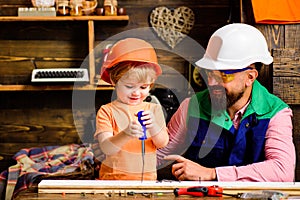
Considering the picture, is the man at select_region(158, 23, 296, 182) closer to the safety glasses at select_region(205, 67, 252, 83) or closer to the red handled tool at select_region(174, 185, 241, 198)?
the safety glasses at select_region(205, 67, 252, 83)

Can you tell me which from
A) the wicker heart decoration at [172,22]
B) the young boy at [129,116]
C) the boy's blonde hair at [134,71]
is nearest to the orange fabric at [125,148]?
the young boy at [129,116]

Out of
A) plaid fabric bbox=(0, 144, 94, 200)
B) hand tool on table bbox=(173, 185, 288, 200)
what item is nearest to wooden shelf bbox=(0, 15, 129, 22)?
plaid fabric bbox=(0, 144, 94, 200)

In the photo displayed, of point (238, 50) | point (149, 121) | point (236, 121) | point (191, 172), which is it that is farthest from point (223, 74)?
point (149, 121)

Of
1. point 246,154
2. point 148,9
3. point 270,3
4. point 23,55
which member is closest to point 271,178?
point 246,154

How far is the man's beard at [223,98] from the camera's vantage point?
2223 mm

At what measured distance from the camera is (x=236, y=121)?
226 cm

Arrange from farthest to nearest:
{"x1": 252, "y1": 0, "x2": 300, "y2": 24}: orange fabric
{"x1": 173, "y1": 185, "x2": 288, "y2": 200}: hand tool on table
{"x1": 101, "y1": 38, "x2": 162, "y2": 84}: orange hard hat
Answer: {"x1": 252, "y1": 0, "x2": 300, "y2": 24}: orange fabric, {"x1": 101, "y1": 38, "x2": 162, "y2": 84}: orange hard hat, {"x1": 173, "y1": 185, "x2": 288, "y2": 200}: hand tool on table

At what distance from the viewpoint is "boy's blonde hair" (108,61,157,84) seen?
6.06 feet

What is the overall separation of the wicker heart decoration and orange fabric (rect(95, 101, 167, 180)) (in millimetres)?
1935

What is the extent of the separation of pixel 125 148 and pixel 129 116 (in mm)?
109

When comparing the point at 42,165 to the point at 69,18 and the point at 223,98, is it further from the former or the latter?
the point at 223,98

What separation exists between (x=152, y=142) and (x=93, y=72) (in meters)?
1.78

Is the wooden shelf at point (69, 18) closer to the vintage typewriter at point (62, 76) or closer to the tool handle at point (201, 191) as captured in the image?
the vintage typewriter at point (62, 76)

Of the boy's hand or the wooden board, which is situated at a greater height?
the boy's hand
